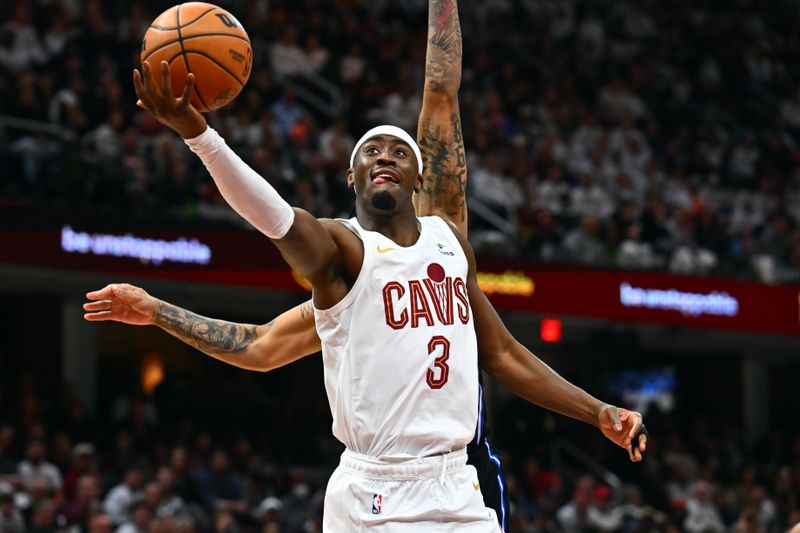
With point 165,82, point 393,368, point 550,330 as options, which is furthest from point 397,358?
point 550,330

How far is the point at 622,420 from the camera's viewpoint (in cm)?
574

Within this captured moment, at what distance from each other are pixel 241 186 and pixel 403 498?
54.6 inches

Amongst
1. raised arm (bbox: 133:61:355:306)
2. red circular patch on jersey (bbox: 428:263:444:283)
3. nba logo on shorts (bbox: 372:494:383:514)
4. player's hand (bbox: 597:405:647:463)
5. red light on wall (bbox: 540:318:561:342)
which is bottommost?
nba logo on shorts (bbox: 372:494:383:514)

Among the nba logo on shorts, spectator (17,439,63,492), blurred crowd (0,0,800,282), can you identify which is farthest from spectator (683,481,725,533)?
the nba logo on shorts

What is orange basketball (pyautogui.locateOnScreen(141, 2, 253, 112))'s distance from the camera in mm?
5562

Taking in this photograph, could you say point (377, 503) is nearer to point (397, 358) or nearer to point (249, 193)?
point (397, 358)

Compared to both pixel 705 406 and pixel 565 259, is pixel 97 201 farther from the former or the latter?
pixel 705 406

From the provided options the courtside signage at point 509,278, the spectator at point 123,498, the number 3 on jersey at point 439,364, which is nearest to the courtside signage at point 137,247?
the courtside signage at point 509,278

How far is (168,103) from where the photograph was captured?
4.97m

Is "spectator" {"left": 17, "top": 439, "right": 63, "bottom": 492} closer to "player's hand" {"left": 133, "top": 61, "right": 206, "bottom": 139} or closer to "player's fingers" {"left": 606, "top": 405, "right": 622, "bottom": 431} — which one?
"player's fingers" {"left": 606, "top": 405, "right": 622, "bottom": 431}

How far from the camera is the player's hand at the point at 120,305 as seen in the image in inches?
233

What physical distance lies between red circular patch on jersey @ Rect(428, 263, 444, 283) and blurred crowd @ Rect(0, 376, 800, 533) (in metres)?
7.54

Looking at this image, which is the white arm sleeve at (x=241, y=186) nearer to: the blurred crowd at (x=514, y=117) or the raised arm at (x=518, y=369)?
the raised arm at (x=518, y=369)

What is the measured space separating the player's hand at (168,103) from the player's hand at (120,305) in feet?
3.65
